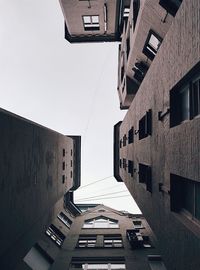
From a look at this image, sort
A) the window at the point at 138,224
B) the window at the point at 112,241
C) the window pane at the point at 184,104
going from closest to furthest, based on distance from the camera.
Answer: the window pane at the point at 184,104 → the window at the point at 112,241 → the window at the point at 138,224

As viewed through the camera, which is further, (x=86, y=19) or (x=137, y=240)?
(x=86, y=19)

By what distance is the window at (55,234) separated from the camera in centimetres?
2783

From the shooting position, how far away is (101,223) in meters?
33.8

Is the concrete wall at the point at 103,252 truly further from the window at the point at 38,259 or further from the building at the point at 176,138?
the building at the point at 176,138

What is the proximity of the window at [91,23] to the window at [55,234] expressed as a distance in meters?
21.9

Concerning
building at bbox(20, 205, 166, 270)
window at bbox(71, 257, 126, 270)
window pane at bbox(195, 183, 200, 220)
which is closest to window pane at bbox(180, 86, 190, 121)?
window pane at bbox(195, 183, 200, 220)

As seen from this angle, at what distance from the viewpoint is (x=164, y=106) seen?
11492 mm

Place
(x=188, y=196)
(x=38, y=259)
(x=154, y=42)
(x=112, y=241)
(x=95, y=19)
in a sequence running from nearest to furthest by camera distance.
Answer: (x=188, y=196), (x=154, y=42), (x=38, y=259), (x=112, y=241), (x=95, y=19)

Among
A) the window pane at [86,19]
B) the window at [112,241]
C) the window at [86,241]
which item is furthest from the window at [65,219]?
the window pane at [86,19]

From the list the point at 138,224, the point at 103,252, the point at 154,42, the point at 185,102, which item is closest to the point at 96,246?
the point at 103,252

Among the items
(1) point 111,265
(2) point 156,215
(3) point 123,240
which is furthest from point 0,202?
(3) point 123,240

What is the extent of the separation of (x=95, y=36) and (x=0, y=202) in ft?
103

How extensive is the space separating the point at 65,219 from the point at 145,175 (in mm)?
20555

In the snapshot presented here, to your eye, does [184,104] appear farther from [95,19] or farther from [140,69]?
[95,19]
